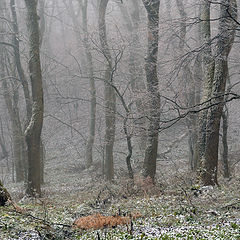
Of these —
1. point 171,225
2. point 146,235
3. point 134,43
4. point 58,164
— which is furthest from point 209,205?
point 58,164

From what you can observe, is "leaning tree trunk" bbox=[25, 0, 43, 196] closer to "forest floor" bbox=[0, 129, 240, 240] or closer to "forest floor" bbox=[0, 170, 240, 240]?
"forest floor" bbox=[0, 129, 240, 240]

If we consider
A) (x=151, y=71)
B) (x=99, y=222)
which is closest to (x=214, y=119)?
(x=151, y=71)

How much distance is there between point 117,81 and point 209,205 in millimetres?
11433

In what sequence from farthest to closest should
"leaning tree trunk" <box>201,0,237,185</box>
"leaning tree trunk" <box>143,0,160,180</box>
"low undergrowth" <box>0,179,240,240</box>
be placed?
"leaning tree trunk" <box>143,0,160,180</box>, "leaning tree trunk" <box>201,0,237,185</box>, "low undergrowth" <box>0,179,240,240</box>

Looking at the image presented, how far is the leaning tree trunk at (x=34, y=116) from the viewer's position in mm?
12852

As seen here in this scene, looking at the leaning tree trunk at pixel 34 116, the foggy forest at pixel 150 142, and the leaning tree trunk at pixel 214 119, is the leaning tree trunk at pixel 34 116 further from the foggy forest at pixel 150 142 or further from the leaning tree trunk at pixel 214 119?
the leaning tree trunk at pixel 214 119

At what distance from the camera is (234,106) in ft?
81.1

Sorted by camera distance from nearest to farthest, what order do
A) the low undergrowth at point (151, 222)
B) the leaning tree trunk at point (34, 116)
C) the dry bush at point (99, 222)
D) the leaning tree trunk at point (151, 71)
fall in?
the low undergrowth at point (151, 222) → the dry bush at point (99, 222) → the leaning tree trunk at point (151, 71) → the leaning tree trunk at point (34, 116)

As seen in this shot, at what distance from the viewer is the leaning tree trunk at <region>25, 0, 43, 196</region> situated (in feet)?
42.2

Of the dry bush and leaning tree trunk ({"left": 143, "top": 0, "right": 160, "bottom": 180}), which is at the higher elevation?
leaning tree trunk ({"left": 143, "top": 0, "right": 160, "bottom": 180})

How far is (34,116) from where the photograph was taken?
13.0m

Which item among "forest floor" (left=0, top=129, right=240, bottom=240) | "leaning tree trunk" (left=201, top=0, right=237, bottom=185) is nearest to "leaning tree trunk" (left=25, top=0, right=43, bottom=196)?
"forest floor" (left=0, top=129, right=240, bottom=240)

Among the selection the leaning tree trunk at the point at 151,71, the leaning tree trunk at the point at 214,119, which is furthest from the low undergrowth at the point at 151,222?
the leaning tree trunk at the point at 151,71

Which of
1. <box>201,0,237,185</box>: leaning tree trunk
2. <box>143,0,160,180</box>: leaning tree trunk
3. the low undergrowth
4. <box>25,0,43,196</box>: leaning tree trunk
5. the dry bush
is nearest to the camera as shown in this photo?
the low undergrowth
